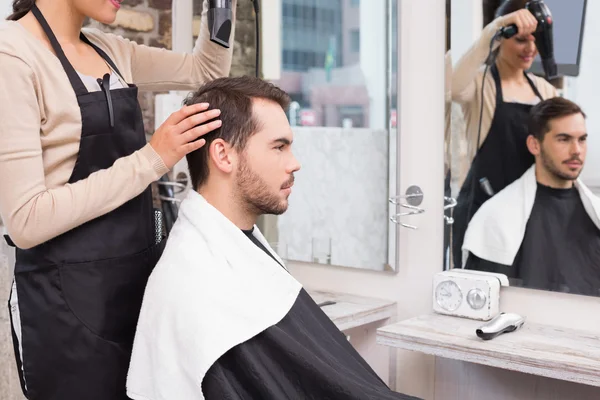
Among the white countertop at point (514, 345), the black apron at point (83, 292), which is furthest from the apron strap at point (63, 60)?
the white countertop at point (514, 345)

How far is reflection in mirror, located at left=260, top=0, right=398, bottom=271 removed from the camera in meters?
2.54

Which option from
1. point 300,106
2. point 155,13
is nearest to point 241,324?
point 300,106

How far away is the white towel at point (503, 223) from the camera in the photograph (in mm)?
2264

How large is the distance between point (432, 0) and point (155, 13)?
1.10 metres


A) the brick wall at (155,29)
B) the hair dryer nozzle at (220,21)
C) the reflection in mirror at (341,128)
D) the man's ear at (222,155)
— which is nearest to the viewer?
the man's ear at (222,155)

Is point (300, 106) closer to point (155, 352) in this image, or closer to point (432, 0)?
point (432, 0)

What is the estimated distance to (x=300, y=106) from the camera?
8.95ft

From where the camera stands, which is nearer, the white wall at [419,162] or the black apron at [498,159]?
the black apron at [498,159]

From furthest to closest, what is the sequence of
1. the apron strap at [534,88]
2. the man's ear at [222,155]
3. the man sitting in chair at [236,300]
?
the apron strap at [534,88]
the man's ear at [222,155]
the man sitting in chair at [236,300]

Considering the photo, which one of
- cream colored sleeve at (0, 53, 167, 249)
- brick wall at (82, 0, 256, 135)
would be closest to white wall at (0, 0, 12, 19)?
brick wall at (82, 0, 256, 135)

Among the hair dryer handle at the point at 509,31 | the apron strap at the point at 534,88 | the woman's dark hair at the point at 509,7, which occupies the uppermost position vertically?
the woman's dark hair at the point at 509,7

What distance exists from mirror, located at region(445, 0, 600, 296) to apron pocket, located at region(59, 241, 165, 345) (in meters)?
1.17

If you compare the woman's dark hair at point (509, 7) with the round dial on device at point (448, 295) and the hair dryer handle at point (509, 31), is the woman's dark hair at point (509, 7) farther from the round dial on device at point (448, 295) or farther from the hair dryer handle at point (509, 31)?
the round dial on device at point (448, 295)

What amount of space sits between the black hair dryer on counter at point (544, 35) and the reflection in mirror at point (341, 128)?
0.49 meters
